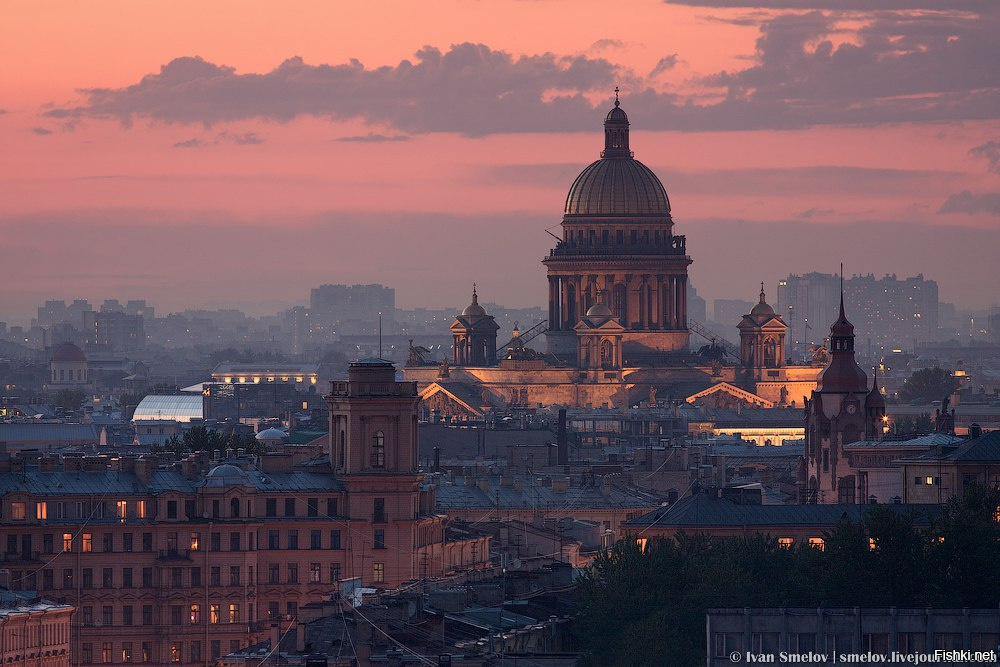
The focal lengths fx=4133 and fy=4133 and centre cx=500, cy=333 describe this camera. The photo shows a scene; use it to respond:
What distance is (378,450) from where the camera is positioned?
131 meters

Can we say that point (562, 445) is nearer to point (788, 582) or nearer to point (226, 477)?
point (226, 477)

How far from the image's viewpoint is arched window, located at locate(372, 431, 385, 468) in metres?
130

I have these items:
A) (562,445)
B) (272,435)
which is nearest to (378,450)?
(562,445)

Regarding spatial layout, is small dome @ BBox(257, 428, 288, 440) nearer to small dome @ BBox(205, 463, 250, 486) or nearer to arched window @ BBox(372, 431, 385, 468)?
arched window @ BBox(372, 431, 385, 468)

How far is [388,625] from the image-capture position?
96.1 meters

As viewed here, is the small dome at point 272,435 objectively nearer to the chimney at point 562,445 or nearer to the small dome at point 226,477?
the chimney at point 562,445

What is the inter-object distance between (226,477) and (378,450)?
20.0 ft

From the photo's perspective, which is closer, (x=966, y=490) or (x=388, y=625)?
(x=388, y=625)

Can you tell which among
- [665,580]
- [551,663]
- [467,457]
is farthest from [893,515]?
[467,457]

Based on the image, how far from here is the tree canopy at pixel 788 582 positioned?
4072 inches

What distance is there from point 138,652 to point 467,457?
7647cm

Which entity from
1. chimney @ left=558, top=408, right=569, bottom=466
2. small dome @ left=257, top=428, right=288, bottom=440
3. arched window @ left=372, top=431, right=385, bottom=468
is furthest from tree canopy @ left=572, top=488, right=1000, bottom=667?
small dome @ left=257, top=428, right=288, bottom=440

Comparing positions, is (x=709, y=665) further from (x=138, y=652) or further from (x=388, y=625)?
(x=138, y=652)

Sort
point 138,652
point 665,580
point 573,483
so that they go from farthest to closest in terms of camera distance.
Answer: point 573,483
point 138,652
point 665,580
